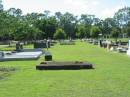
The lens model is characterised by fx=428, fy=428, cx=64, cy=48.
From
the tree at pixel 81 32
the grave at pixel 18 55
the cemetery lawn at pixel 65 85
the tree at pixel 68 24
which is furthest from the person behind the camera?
the tree at pixel 68 24

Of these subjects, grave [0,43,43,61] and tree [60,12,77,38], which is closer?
grave [0,43,43,61]

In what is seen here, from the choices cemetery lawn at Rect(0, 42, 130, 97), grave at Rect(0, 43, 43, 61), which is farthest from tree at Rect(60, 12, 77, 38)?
cemetery lawn at Rect(0, 42, 130, 97)

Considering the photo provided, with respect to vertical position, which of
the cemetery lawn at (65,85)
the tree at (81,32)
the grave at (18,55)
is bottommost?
the cemetery lawn at (65,85)

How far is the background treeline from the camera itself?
8628cm

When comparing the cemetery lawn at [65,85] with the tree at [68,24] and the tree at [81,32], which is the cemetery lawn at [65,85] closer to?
the tree at [81,32]

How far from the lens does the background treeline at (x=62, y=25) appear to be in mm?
86275

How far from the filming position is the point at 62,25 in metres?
156

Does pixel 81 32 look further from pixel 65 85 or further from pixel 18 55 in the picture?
pixel 65 85

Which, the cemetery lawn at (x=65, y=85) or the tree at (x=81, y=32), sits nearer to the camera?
the cemetery lawn at (x=65, y=85)

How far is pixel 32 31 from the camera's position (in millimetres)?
92812

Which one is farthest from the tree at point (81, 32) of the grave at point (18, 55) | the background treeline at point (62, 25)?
the grave at point (18, 55)

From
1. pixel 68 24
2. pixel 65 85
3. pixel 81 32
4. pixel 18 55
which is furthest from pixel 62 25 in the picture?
pixel 65 85

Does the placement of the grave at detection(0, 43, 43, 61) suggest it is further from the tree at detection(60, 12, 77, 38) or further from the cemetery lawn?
the tree at detection(60, 12, 77, 38)

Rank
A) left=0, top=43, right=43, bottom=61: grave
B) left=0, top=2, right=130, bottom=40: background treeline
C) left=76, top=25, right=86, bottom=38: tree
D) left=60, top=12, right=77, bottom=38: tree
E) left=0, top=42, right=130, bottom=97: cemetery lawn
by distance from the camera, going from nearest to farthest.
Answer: left=0, top=42, right=130, bottom=97: cemetery lawn → left=0, top=43, right=43, bottom=61: grave → left=0, top=2, right=130, bottom=40: background treeline → left=76, top=25, right=86, bottom=38: tree → left=60, top=12, right=77, bottom=38: tree
